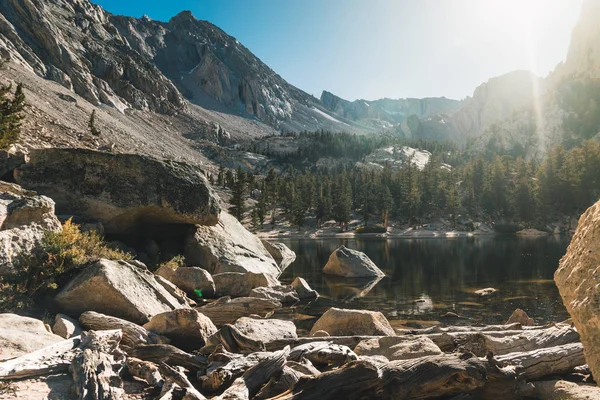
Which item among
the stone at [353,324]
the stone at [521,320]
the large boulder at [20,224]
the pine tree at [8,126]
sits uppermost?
the pine tree at [8,126]

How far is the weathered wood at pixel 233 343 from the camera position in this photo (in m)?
10.3

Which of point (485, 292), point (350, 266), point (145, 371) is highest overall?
point (145, 371)

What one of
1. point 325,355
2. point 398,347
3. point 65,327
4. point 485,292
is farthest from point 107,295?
point 485,292

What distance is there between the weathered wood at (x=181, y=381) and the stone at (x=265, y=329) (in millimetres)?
3402

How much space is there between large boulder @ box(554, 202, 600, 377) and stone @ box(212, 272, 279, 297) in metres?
17.3

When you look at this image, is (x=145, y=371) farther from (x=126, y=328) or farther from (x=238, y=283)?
(x=238, y=283)

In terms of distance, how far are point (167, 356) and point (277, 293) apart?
1156 centimetres

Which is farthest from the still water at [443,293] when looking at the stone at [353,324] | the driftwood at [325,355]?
the driftwood at [325,355]

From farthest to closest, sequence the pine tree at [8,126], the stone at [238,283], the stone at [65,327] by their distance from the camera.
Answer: the pine tree at [8,126]
the stone at [238,283]
the stone at [65,327]

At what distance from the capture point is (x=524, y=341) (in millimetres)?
10094

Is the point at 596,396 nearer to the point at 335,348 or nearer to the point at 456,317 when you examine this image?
the point at 335,348

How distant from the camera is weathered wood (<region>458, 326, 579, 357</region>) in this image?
9.91 meters

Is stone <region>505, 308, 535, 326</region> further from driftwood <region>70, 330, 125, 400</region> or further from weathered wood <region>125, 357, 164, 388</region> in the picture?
driftwood <region>70, 330, 125, 400</region>

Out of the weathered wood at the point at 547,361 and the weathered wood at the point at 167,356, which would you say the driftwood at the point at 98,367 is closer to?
the weathered wood at the point at 167,356
